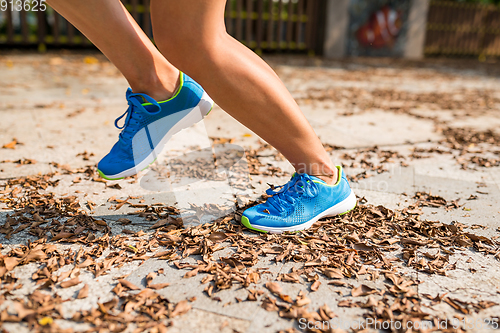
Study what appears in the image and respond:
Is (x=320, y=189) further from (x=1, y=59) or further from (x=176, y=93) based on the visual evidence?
(x=1, y=59)

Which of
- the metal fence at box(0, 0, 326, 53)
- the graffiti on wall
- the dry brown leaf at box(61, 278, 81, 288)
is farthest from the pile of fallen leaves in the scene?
the graffiti on wall

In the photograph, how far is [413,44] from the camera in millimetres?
Answer: 13562

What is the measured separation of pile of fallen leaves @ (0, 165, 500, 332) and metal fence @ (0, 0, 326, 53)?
8735 mm

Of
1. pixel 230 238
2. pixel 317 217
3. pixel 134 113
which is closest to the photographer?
pixel 230 238

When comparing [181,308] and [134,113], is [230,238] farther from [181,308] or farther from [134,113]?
[134,113]

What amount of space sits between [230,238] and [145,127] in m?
0.67

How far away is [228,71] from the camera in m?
1.49

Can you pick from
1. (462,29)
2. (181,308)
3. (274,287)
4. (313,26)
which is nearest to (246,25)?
(313,26)

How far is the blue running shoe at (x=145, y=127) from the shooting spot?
185cm

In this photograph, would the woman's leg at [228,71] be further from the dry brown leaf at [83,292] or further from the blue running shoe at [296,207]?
the dry brown leaf at [83,292]

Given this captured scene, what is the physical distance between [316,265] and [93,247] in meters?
0.85

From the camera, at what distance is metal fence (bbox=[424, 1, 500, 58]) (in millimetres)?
14750

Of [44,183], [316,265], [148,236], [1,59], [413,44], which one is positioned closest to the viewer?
[316,265]

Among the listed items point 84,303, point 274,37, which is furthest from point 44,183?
point 274,37
